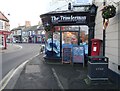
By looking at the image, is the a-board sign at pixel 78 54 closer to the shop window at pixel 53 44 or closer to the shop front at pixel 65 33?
the shop front at pixel 65 33

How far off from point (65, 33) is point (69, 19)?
174cm

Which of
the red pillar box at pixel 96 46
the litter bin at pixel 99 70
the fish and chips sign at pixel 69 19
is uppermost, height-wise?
the fish and chips sign at pixel 69 19

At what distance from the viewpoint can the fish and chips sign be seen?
17203mm

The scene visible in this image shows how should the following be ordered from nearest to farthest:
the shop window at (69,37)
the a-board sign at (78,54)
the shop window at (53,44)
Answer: the a-board sign at (78,54) < the shop window at (53,44) < the shop window at (69,37)

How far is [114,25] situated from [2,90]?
17.4 feet

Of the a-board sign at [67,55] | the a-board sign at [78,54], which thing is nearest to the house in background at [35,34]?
the a-board sign at [67,55]

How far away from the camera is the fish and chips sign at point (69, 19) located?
17203 mm

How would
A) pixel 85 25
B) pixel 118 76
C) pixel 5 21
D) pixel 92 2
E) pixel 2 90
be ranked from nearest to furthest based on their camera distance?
pixel 2 90
pixel 118 76
pixel 92 2
pixel 85 25
pixel 5 21

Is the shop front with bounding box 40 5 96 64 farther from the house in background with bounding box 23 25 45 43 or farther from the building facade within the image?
the house in background with bounding box 23 25 45 43

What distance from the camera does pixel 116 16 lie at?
10602 millimetres

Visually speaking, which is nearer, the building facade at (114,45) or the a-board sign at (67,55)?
the building facade at (114,45)

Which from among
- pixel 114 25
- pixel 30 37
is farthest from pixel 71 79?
pixel 30 37

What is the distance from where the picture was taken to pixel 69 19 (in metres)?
17.4

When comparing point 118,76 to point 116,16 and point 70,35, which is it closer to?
point 116,16
